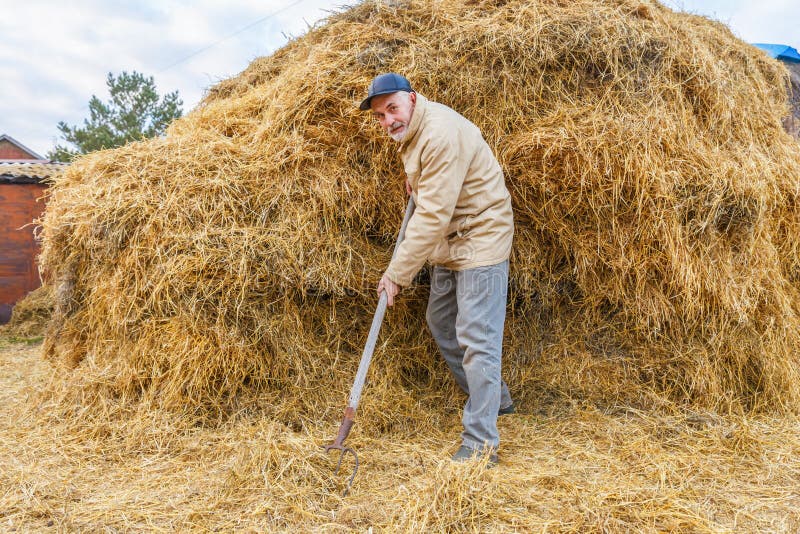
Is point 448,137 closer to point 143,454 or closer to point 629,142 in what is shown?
point 629,142

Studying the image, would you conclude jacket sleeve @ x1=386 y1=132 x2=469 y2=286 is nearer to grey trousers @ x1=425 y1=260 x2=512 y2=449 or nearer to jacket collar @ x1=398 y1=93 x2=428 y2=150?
jacket collar @ x1=398 y1=93 x2=428 y2=150

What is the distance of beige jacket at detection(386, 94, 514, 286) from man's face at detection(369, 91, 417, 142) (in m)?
0.04

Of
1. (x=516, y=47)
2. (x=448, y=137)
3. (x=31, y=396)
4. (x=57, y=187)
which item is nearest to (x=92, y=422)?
(x=31, y=396)

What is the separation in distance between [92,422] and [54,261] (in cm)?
114

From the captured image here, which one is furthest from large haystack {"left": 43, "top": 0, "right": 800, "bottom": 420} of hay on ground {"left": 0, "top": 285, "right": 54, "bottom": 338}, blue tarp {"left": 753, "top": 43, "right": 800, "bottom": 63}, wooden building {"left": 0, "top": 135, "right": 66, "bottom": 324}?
wooden building {"left": 0, "top": 135, "right": 66, "bottom": 324}

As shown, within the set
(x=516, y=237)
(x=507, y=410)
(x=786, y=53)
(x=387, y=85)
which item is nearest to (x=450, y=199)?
(x=387, y=85)

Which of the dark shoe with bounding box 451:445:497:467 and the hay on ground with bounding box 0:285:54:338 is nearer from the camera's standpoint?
the dark shoe with bounding box 451:445:497:467

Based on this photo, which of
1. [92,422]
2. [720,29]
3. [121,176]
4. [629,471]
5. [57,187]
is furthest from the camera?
[720,29]

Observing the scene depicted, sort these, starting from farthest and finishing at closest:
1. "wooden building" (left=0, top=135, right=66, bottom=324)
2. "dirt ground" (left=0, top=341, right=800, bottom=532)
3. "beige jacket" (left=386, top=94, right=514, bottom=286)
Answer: "wooden building" (left=0, top=135, right=66, bottom=324), "beige jacket" (left=386, top=94, right=514, bottom=286), "dirt ground" (left=0, top=341, right=800, bottom=532)

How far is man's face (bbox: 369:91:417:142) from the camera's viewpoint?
276cm

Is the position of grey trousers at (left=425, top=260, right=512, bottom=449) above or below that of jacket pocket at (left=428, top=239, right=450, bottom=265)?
below

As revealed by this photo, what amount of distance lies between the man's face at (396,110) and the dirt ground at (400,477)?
62.6 inches

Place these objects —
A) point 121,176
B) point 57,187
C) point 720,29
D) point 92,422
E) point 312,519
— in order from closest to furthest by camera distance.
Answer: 1. point 312,519
2. point 92,422
3. point 121,176
4. point 57,187
5. point 720,29

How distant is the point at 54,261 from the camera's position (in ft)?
11.5
